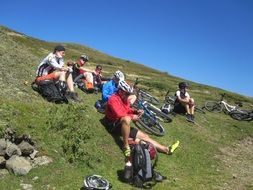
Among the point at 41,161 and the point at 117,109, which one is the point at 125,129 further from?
the point at 41,161

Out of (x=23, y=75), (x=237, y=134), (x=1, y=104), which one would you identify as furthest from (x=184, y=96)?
(x=1, y=104)

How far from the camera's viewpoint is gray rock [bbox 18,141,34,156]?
14.5 metres

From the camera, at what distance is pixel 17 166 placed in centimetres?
1384

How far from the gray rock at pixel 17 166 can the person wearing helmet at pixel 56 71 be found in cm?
662

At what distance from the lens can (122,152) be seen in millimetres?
17281

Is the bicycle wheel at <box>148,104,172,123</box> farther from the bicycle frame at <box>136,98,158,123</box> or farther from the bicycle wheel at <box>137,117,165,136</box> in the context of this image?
the bicycle wheel at <box>137,117,165,136</box>

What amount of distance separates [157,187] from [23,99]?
7.29m

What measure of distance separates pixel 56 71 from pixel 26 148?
710 centimetres

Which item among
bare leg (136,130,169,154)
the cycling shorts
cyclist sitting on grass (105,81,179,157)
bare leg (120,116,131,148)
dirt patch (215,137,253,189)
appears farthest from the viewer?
the cycling shorts

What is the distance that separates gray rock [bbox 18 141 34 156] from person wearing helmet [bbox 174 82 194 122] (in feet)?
45.9

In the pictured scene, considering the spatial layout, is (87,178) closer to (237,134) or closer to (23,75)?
(23,75)

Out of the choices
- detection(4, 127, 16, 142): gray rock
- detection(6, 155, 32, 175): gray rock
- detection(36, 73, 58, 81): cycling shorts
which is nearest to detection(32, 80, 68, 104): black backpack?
detection(36, 73, 58, 81): cycling shorts

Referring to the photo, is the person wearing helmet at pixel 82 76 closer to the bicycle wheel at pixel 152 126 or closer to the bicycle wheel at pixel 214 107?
the bicycle wheel at pixel 152 126

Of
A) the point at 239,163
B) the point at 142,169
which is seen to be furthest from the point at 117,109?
the point at 239,163
